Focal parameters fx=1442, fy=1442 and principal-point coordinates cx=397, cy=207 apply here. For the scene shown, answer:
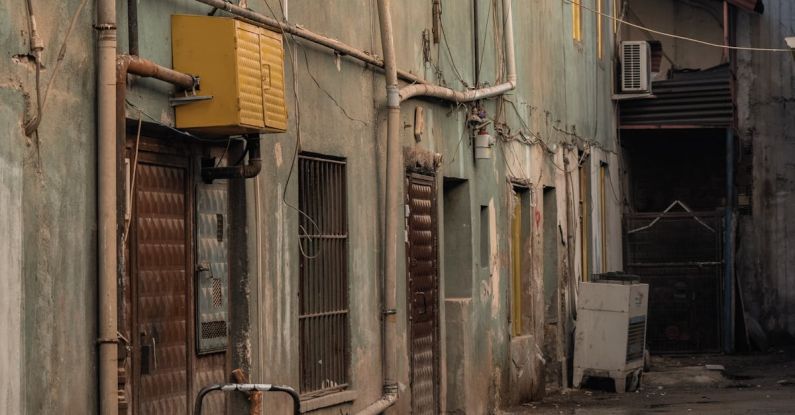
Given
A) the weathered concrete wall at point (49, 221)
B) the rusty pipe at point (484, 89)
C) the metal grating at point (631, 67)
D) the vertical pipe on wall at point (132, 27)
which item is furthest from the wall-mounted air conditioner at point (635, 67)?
the weathered concrete wall at point (49, 221)

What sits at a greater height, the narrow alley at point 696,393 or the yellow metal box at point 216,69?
the yellow metal box at point 216,69

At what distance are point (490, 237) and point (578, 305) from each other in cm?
354

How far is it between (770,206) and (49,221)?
21.5m

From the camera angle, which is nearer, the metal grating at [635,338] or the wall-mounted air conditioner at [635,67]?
the metal grating at [635,338]

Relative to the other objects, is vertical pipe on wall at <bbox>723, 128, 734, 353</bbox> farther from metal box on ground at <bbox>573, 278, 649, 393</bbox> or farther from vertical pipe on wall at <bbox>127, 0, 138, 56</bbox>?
vertical pipe on wall at <bbox>127, 0, 138, 56</bbox>

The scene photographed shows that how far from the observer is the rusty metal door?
12.8 m

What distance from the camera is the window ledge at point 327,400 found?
10023mm

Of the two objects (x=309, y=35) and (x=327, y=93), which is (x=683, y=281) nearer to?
(x=327, y=93)

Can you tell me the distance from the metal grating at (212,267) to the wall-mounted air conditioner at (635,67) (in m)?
16.5

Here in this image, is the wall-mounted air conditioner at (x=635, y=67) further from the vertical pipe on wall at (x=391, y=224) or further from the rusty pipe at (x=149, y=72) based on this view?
the rusty pipe at (x=149, y=72)

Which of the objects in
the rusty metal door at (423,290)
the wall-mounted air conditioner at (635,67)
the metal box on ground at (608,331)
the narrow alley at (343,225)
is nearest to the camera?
the narrow alley at (343,225)

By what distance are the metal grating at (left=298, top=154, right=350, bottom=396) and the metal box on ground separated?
7.75 meters

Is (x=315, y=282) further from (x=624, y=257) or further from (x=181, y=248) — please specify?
(x=624, y=257)

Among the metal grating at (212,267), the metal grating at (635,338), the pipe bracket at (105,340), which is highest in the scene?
the metal grating at (212,267)
